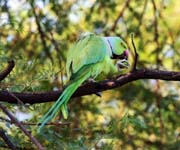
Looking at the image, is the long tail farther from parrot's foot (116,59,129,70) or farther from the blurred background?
the blurred background

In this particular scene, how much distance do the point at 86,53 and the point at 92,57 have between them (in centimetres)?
2

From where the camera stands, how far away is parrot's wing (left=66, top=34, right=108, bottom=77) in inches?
54.9

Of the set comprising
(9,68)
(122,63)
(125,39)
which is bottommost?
(125,39)

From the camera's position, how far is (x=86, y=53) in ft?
4.71

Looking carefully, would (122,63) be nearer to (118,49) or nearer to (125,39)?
(118,49)

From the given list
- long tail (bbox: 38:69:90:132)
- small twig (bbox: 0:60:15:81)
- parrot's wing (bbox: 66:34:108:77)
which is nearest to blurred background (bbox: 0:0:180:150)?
parrot's wing (bbox: 66:34:108:77)

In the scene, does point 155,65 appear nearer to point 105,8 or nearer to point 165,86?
point 165,86

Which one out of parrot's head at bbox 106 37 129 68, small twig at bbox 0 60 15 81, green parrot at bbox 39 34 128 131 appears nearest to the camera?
small twig at bbox 0 60 15 81

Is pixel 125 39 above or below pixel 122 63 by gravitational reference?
below

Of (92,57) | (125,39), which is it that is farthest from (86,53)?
(125,39)

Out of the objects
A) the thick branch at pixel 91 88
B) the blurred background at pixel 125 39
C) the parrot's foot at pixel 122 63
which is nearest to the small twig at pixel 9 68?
the thick branch at pixel 91 88

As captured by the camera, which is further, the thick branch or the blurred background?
the blurred background

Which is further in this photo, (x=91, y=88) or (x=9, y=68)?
(x=91, y=88)

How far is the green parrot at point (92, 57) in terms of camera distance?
136 centimetres
